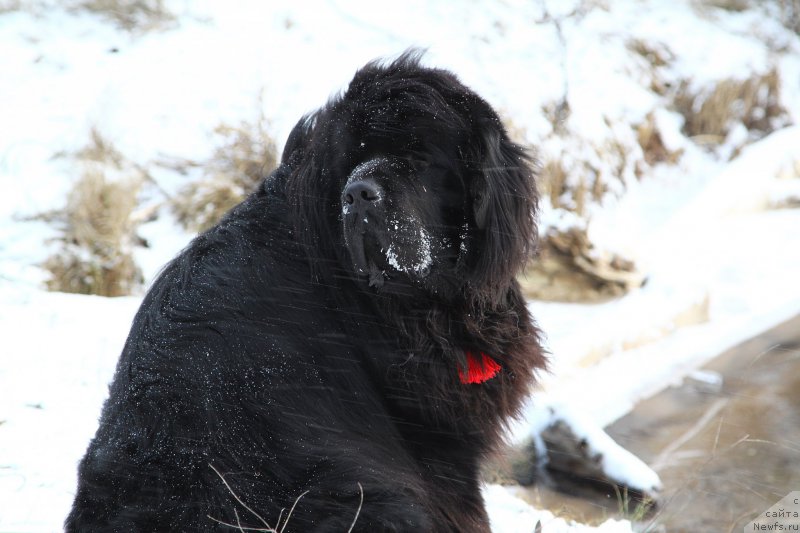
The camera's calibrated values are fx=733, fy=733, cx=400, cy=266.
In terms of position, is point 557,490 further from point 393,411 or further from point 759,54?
point 759,54

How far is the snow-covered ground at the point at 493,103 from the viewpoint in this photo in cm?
499

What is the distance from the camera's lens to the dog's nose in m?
2.73

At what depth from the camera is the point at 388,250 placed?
9.42ft

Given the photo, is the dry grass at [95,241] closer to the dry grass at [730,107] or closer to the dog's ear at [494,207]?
the dog's ear at [494,207]

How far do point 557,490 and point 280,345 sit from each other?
2.97 meters

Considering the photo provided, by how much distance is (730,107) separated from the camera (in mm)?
11680

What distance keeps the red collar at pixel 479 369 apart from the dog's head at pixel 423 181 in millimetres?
298

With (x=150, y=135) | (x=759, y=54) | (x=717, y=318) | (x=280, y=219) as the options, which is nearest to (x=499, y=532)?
(x=280, y=219)

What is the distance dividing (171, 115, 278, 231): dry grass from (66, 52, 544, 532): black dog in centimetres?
508

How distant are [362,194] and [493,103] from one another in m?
7.22

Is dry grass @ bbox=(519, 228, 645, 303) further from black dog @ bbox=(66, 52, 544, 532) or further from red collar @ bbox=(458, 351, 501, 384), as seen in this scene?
red collar @ bbox=(458, 351, 501, 384)

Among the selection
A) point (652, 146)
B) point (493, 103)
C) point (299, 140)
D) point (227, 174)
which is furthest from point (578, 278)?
point (299, 140)

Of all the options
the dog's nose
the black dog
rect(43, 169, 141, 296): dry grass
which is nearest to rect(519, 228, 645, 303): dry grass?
rect(43, 169, 141, 296): dry grass

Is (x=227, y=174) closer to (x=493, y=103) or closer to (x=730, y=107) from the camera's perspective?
(x=493, y=103)
